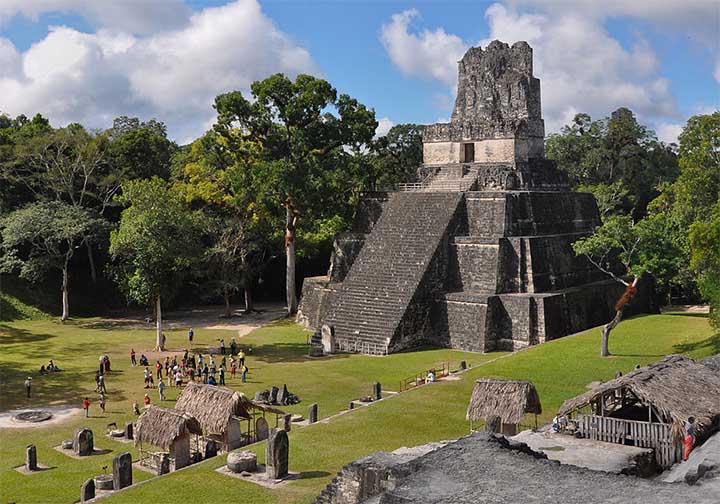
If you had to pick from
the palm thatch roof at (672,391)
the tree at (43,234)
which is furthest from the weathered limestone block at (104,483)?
the tree at (43,234)

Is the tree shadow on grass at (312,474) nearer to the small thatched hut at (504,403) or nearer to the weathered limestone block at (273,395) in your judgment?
the small thatched hut at (504,403)

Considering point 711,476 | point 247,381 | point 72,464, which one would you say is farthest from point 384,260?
point 711,476

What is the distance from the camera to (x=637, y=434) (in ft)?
39.9

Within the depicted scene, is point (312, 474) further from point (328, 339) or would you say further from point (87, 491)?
point (328, 339)

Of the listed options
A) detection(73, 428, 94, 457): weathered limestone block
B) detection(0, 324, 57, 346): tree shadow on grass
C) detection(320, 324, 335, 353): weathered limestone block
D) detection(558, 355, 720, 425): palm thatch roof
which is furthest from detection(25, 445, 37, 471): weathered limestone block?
detection(0, 324, 57, 346): tree shadow on grass

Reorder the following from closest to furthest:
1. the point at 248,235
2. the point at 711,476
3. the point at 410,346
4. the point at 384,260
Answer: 1. the point at 711,476
2. the point at 410,346
3. the point at 384,260
4. the point at 248,235

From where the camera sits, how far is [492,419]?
13.6 meters

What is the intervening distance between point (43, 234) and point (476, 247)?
17.0 metres

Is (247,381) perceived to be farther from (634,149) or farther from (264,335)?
(634,149)

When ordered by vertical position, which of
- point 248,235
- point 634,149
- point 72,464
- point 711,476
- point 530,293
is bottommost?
point 72,464

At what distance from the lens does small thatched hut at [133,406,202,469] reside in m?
13.3

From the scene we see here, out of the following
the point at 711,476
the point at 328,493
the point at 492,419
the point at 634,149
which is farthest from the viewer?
the point at 634,149

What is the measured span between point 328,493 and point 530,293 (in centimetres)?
1461

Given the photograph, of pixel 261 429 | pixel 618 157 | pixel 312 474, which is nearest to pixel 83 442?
pixel 261 429
